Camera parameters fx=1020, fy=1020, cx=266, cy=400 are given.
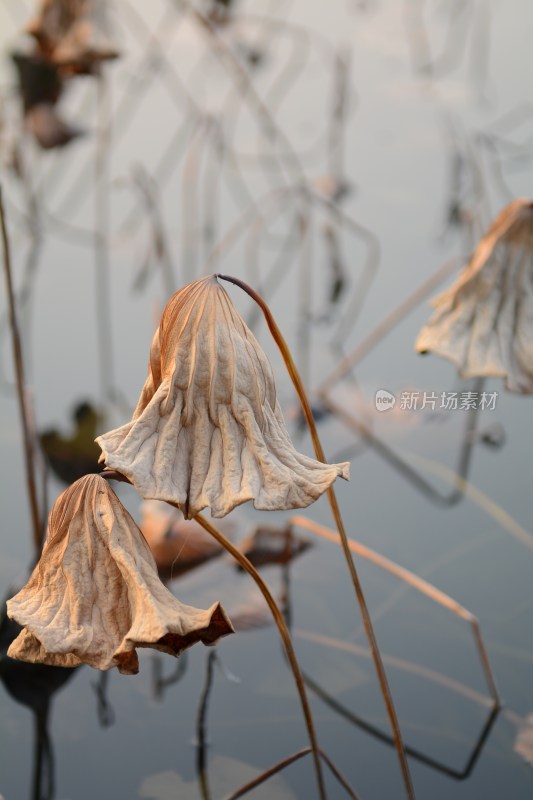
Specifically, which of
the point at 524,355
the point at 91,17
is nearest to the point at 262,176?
the point at 91,17

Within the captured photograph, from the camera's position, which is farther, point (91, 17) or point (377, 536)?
point (91, 17)

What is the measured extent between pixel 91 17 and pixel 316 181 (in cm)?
45

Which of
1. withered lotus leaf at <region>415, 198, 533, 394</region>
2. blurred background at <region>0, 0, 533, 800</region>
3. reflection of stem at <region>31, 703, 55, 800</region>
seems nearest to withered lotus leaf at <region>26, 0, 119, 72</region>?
blurred background at <region>0, 0, 533, 800</region>

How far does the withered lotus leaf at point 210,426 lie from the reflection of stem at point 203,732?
0.36 m

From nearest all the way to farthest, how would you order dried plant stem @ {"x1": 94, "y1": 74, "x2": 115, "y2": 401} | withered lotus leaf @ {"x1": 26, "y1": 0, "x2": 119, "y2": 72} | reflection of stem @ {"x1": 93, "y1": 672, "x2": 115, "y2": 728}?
reflection of stem @ {"x1": 93, "y1": 672, "x2": 115, "y2": 728}, withered lotus leaf @ {"x1": 26, "y1": 0, "x2": 119, "y2": 72}, dried plant stem @ {"x1": 94, "y1": 74, "x2": 115, "y2": 401}

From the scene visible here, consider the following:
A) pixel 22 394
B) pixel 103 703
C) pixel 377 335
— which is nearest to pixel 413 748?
pixel 103 703

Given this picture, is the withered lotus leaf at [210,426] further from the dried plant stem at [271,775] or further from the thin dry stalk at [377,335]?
the thin dry stalk at [377,335]

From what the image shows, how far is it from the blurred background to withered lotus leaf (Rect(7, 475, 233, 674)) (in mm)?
315

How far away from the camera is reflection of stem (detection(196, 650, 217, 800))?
713 mm

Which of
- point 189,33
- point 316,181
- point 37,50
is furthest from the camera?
point 189,33

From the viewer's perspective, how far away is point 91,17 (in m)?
1.52

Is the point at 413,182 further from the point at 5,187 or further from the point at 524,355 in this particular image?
the point at 524,355

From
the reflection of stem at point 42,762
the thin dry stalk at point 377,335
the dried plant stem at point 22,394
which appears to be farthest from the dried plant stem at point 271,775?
the thin dry stalk at point 377,335

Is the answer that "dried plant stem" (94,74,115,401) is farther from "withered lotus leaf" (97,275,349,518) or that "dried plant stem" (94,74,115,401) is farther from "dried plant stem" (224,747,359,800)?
"withered lotus leaf" (97,275,349,518)
